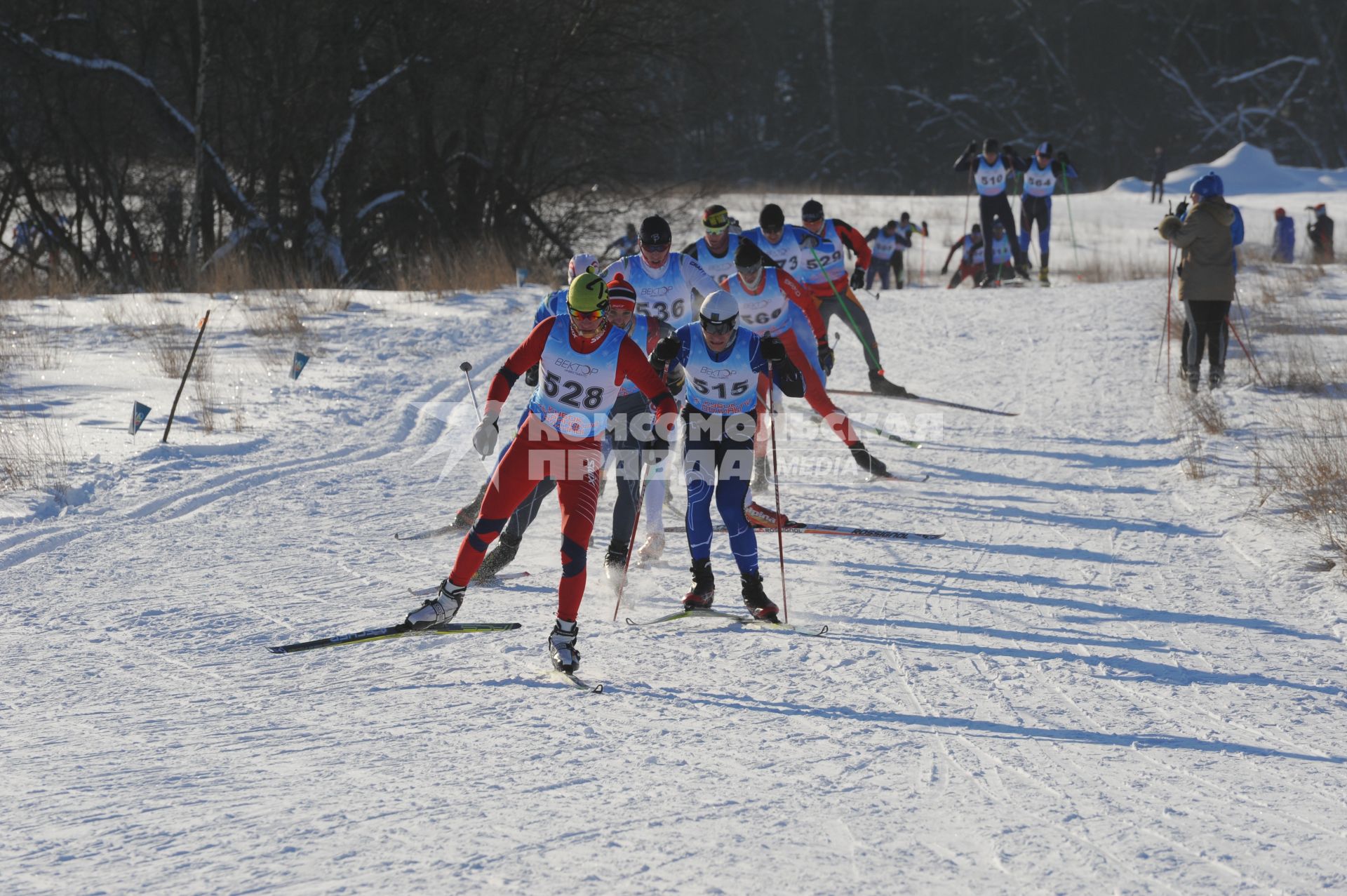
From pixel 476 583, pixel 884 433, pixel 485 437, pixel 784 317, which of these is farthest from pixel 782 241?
pixel 485 437

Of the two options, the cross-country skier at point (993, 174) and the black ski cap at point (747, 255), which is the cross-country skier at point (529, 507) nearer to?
the black ski cap at point (747, 255)

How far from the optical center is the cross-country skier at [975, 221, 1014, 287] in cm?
2083

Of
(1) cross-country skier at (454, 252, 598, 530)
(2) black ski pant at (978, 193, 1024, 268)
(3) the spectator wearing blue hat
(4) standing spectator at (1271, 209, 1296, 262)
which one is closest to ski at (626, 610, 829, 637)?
(1) cross-country skier at (454, 252, 598, 530)

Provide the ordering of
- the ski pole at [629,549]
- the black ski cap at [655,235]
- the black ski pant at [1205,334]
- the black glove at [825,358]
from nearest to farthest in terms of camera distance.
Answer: the ski pole at [629,549]
the black ski cap at [655,235]
the black glove at [825,358]
the black ski pant at [1205,334]

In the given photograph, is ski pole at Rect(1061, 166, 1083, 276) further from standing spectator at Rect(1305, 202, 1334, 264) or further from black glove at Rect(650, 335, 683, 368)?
black glove at Rect(650, 335, 683, 368)

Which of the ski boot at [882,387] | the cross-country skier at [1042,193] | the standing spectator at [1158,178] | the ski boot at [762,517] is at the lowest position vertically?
the ski boot at [762,517]

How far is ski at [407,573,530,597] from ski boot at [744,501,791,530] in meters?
1.74

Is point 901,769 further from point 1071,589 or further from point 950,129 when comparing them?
point 950,129

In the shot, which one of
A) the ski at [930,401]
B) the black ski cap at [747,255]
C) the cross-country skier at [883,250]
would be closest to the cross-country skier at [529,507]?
the black ski cap at [747,255]

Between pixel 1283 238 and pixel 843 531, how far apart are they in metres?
20.1

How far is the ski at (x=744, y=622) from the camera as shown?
21.4 feet

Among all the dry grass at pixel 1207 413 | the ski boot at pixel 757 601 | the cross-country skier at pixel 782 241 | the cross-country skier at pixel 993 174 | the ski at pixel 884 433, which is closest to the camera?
the ski boot at pixel 757 601

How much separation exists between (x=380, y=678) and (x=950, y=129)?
53.4m

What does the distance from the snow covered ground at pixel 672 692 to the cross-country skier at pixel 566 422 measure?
1.73 ft
